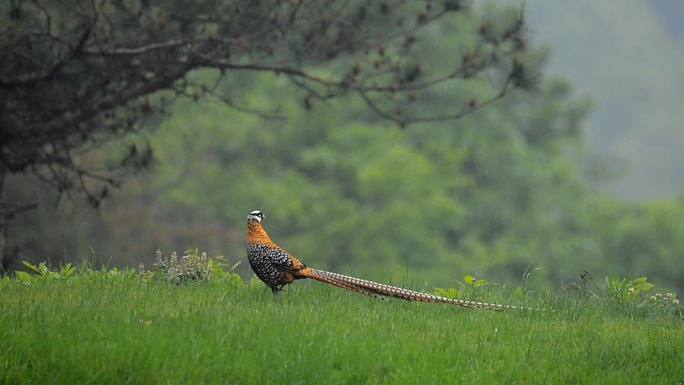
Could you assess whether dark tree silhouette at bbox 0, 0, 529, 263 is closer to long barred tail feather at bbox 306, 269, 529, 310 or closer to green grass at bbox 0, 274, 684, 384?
long barred tail feather at bbox 306, 269, 529, 310

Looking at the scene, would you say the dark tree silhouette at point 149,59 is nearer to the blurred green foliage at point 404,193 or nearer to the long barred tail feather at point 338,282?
the long barred tail feather at point 338,282

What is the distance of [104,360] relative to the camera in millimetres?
7398

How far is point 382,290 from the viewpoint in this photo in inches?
384

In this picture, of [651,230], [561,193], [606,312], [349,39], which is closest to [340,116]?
[561,193]

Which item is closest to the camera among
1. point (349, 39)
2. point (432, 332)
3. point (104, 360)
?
point (104, 360)

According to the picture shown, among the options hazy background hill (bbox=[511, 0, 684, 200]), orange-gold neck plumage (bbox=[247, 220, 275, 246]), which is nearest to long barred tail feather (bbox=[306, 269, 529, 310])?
orange-gold neck plumage (bbox=[247, 220, 275, 246])

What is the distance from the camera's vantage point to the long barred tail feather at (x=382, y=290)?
9.65 m

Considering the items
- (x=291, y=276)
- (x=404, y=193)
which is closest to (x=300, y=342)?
(x=291, y=276)

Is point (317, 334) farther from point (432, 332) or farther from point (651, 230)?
point (651, 230)

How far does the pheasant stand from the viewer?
965cm

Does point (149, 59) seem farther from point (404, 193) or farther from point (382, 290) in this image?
point (404, 193)

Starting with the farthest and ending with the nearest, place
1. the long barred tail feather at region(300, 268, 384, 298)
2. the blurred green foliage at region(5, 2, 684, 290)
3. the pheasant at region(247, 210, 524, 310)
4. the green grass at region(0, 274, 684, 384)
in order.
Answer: the blurred green foliage at region(5, 2, 684, 290) < the long barred tail feather at region(300, 268, 384, 298) < the pheasant at region(247, 210, 524, 310) < the green grass at region(0, 274, 684, 384)

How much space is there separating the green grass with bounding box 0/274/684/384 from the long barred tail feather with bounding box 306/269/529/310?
0.32ft

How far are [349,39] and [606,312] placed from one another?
530 centimetres
